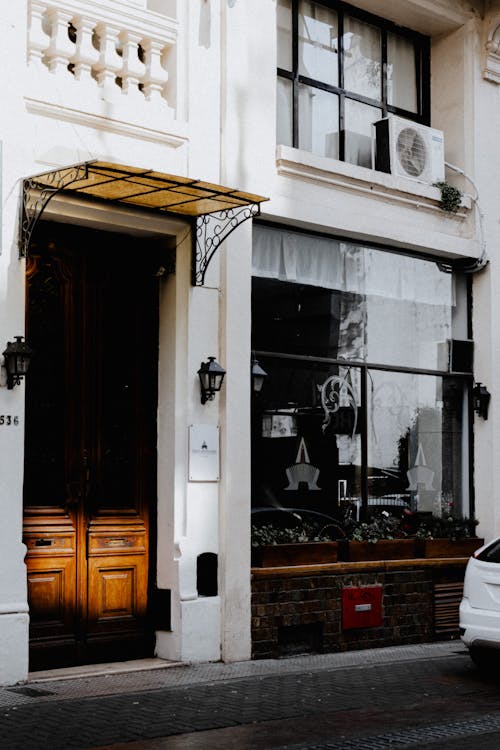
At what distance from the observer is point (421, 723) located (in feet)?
26.5

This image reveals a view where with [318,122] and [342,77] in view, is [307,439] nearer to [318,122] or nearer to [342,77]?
[318,122]

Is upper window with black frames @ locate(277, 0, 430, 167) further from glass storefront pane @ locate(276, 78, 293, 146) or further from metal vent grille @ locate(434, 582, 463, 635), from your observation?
metal vent grille @ locate(434, 582, 463, 635)

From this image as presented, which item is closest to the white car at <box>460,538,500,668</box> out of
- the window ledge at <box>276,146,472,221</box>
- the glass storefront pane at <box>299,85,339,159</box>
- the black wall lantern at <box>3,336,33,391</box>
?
the window ledge at <box>276,146,472,221</box>

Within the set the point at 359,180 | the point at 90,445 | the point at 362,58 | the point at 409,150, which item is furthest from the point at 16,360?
the point at 362,58

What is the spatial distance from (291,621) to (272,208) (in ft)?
13.7

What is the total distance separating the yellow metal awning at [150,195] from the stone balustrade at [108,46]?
104 cm

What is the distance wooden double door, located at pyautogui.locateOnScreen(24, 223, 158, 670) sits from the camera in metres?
9.70

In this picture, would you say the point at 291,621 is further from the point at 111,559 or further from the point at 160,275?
the point at 160,275

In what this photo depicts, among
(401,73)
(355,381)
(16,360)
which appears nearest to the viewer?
(16,360)

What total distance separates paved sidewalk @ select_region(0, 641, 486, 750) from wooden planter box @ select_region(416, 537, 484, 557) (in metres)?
1.49

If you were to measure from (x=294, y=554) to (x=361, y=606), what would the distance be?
1069 millimetres

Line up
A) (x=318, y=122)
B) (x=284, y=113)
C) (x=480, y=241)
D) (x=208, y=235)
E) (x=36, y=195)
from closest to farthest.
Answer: (x=36, y=195) < (x=208, y=235) < (x=284, y=113) < (x=318, y=122) < (x=480, y=241)

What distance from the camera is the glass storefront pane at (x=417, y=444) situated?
492 inches

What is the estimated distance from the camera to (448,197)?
12945mm
